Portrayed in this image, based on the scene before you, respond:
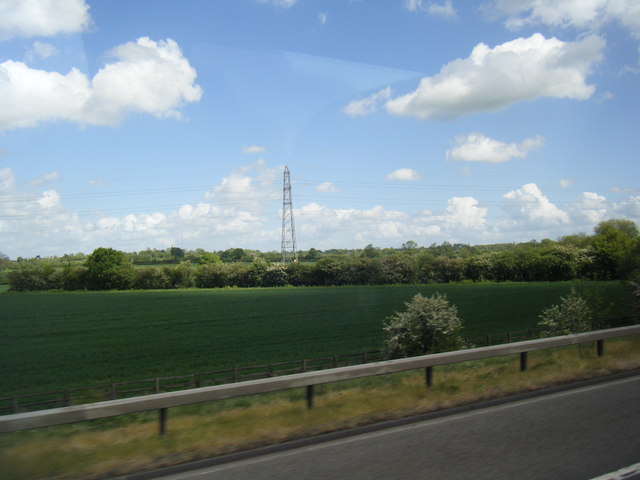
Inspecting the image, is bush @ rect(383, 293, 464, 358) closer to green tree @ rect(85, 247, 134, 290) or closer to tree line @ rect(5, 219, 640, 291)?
green tree @ rect(85, 247, 134, 290)

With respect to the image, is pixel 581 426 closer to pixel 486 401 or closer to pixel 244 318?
pixel 486 401

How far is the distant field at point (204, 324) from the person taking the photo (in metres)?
32.0

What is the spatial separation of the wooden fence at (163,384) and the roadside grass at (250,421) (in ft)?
39.2

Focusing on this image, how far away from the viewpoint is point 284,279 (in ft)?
233

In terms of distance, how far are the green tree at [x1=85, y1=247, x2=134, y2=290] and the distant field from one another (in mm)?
1293

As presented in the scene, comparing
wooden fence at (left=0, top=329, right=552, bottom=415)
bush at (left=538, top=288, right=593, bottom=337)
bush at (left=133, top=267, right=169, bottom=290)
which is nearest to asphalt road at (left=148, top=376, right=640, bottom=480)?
wooden fence at (left=0, top=329, right=552, bottom=415)

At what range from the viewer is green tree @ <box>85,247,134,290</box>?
52656mm

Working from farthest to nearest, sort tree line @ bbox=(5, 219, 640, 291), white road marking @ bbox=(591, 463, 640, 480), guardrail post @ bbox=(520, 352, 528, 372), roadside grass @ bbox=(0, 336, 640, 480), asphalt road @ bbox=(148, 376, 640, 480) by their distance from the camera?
1. tree line @ bbox=(5, 219, 640, 291)
2. guardrail post @ bbox=(520, 352, 528, 372)
3. roadside grass @ bbox=(0, 336, 640, 480)
4. asphalt road @ bbox=(148, 376, 640, 480)
5. white road marking @ bbox=(591, 463, 640, 480)

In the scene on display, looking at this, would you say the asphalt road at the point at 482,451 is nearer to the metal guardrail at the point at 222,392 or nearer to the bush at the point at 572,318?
the metal guardrail at the point at 222,392

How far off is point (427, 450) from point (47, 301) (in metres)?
51.3

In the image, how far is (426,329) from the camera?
836 inches

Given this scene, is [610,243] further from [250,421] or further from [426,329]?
[250,421]

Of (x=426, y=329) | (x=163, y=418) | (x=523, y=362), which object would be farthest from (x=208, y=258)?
(x=163, y=418)

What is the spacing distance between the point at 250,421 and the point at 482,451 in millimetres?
2679
